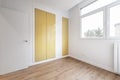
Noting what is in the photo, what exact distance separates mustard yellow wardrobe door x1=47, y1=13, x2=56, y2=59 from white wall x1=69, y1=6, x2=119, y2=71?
3.54ft

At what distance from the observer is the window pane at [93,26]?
2870 mm

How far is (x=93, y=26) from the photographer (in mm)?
3201

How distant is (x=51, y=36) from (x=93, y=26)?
1879mm

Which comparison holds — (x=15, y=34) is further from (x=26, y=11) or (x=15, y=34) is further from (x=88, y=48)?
(x=88, y=48)

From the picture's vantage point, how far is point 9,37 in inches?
90.8

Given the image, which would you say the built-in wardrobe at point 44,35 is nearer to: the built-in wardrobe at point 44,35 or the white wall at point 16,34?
the built-in wardrobe at point 44,35

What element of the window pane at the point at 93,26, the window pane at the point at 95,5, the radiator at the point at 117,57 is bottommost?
the radiator at the point at 117,57

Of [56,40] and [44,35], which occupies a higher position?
[44,35]

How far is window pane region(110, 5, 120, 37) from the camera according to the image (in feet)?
7.91

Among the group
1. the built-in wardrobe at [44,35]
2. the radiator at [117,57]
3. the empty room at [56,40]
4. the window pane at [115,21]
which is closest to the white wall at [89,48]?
the empty room at [56,40]

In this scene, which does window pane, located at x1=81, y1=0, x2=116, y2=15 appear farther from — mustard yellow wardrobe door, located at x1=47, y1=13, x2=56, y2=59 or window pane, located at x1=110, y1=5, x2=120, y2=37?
mustard yellow wardrobe door, located at x1=47, y1=13, x2=56, y2=59

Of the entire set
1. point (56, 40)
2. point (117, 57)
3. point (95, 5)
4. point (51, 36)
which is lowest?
point (117, 57)

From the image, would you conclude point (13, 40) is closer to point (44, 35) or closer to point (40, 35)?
point (40, 35)

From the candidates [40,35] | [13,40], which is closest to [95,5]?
[40,35]
